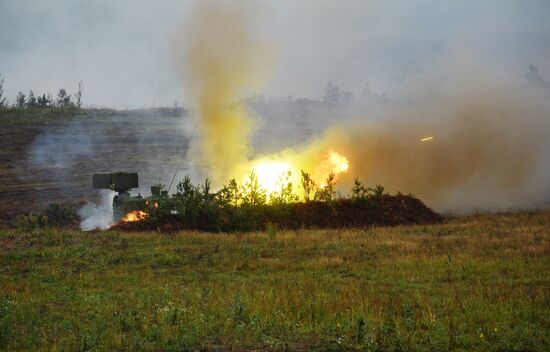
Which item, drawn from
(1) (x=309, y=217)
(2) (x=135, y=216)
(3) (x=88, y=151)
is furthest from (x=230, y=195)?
(3) (x=88, y=151)

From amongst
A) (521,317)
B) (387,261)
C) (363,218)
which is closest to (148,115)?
(363,218)

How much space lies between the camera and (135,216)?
1054 inches

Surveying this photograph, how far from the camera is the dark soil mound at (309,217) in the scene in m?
25.6

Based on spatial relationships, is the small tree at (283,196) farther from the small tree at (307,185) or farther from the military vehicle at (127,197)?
the military vehicle at (127,197)

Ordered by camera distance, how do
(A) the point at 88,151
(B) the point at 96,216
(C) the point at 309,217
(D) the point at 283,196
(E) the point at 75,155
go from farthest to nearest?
(A) the point at 88,151 → (E) the point at 75,155 → (B) the point at 96,216 → (D) the point at 283,196 → (C) the point at 309,217

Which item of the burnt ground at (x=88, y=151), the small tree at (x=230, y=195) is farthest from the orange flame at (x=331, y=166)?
the burnt ground at (x=88, y=151)

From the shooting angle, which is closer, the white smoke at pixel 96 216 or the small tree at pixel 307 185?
the small tree at pixel 307 185

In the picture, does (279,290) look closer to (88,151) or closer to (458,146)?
(458,146)

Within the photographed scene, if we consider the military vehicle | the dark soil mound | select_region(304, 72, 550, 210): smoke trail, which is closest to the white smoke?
the military vehicle

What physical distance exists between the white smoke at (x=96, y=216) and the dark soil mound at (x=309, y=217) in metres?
4.18

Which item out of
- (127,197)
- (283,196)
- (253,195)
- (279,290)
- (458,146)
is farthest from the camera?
(458,146)

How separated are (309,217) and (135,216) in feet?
23.3

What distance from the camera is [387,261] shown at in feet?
57.8

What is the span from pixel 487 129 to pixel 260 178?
1668 centimetres
